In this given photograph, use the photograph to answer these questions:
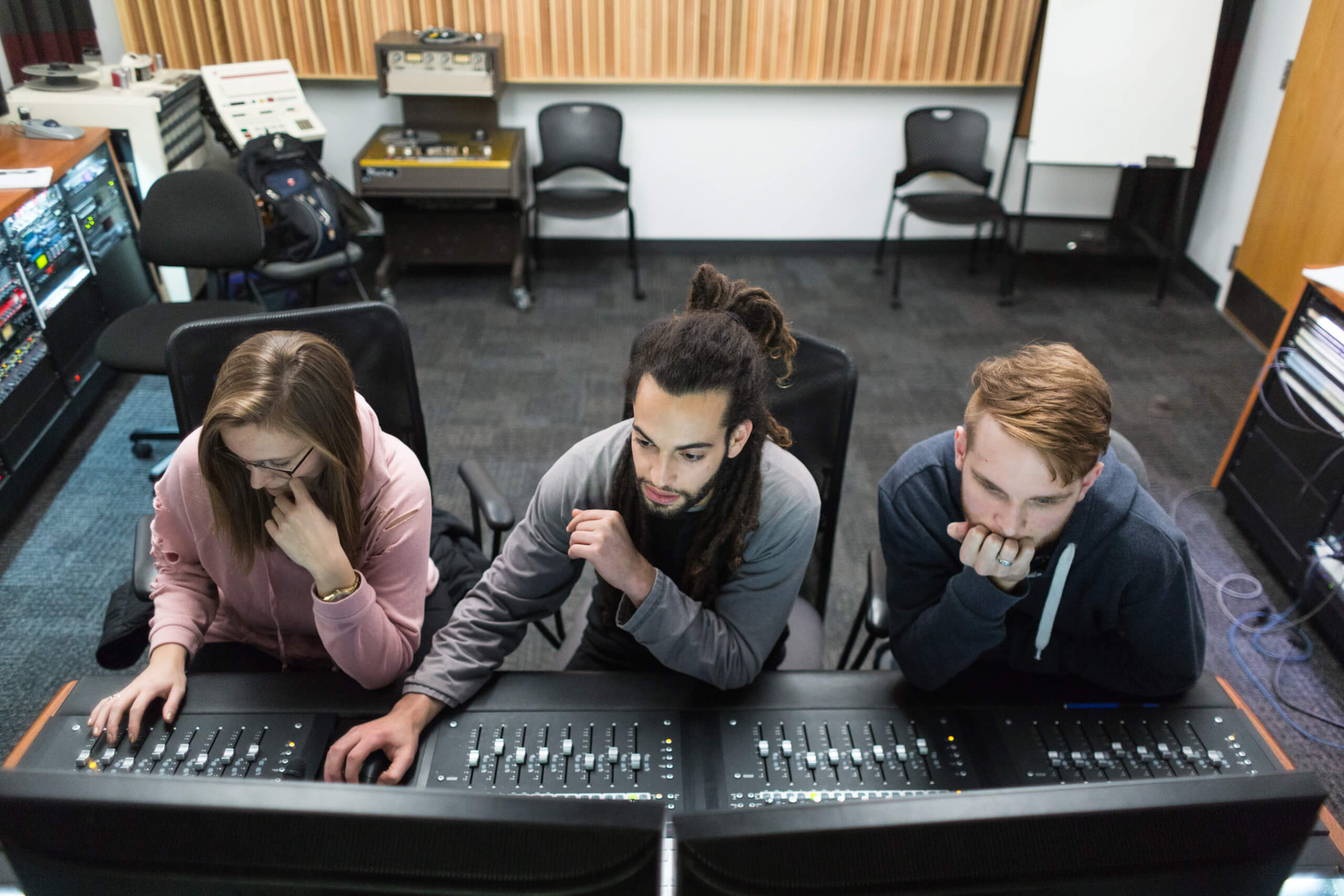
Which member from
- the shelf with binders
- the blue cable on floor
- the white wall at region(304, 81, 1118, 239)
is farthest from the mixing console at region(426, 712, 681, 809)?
the white wall at region(304, 81, 1118, 239)

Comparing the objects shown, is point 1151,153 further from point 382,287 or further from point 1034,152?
point 382,287

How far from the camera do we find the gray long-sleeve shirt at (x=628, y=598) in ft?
3.88

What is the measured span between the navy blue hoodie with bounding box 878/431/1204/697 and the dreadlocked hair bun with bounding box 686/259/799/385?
0.93 feet

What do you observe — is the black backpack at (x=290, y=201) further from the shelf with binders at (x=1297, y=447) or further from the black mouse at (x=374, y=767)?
the shelf with binders at (x=1297, y=447)

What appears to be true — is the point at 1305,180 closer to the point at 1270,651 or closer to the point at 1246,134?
the point at 1246,134

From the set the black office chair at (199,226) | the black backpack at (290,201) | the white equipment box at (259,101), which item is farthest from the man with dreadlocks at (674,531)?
the white equipment box at (259,101)

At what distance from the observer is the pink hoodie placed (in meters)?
1.32

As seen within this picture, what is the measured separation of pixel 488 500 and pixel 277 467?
55cm

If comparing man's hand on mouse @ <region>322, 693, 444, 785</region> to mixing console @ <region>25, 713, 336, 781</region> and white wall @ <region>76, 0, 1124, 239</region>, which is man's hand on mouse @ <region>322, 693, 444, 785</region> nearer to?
mixing console @ <region>25, 713, 336, 781</region>

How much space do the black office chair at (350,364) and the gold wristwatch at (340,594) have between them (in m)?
0.38

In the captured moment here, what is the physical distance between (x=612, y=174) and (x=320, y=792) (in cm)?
391

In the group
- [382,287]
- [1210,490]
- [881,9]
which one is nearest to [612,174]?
[382,287]

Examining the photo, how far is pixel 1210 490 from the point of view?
9.72 ft

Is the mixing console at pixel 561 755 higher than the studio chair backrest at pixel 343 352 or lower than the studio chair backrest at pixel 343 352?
lower
